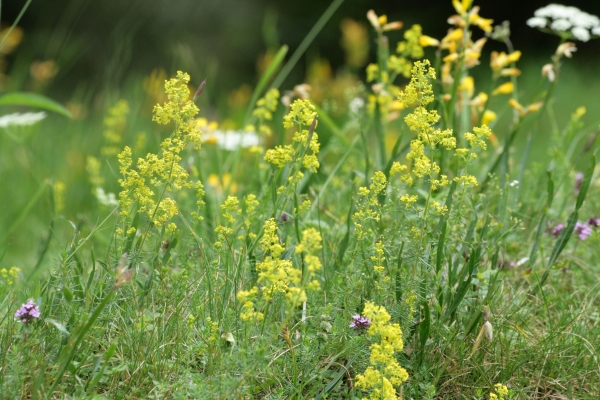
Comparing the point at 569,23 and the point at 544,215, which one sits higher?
the point at 569,23

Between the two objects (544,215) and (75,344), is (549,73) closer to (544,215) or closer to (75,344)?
(544,215)

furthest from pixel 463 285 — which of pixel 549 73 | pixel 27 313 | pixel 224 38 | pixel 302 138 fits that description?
pixel 224 38

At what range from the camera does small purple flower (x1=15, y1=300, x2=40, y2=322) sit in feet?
4.80

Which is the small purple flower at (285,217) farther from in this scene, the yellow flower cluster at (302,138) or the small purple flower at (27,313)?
the small purple flower at (27,313)

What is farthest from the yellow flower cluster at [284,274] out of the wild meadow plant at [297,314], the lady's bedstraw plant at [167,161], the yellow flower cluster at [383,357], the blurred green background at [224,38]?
the blurred green background at [224,38]

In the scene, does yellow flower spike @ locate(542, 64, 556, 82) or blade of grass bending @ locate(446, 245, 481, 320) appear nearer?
blade of grass bending @ locate(446, 245, 481, 320)

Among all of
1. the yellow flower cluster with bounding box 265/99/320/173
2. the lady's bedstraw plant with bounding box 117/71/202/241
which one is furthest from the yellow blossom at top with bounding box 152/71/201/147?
the yellow flower cluster with bounding box 265/99/320/173

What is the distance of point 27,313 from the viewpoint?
4.80ft

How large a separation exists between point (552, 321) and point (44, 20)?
308 inches

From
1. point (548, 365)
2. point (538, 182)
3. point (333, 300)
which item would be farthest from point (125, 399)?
point (538, 182)

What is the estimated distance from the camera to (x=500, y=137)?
525cm

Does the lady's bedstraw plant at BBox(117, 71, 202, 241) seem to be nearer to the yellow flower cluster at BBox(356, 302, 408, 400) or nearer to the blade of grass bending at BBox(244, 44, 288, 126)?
the yellow flower cluster at BBox(356, 302, 408, 400)

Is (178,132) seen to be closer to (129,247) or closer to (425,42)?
(129,247)

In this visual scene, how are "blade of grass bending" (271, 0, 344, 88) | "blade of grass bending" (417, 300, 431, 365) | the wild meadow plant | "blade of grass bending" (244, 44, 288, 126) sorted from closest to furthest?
the wild meadow plant < "blade of grass bending" (417, 300, 431, 365) < "blade of grass bending" (244, 44, 288, 126) < "blade of grass bending" (271, 0, 344, 88)
